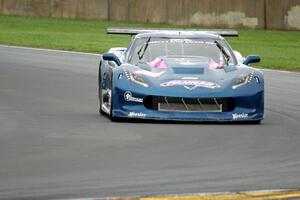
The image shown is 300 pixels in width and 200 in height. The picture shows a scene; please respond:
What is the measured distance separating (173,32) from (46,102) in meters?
2.34

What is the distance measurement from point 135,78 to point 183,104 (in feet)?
2.21

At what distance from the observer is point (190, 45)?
48.3 feet

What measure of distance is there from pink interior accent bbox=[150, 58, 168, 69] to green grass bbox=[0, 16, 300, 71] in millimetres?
9828

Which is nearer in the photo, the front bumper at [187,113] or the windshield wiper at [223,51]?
the front bumper at [187,113]

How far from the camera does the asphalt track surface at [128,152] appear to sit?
8664 millimetres

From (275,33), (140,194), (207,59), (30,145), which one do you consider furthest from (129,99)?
(275,33)

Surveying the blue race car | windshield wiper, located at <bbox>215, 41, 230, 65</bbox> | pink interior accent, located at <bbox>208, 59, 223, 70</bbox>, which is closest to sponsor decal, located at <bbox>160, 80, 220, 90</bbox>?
the blue race car

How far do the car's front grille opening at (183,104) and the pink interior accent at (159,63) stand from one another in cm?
60

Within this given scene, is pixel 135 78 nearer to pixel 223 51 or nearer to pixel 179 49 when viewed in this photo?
pixel 179 49

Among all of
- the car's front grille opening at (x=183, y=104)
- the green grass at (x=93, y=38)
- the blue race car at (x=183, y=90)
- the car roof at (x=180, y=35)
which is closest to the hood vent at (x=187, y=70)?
the blue race car at (x=183, y=90)

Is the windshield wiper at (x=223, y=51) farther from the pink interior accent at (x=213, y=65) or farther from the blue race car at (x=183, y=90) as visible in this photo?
the pink interior accent at (x=213, y=65)

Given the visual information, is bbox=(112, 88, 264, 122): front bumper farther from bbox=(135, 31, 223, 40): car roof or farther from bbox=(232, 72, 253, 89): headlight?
bbox=(135, 31, 223, 40): car roof

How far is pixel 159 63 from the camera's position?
553 inches

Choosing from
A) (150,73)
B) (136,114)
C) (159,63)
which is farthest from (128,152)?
(159,63)
